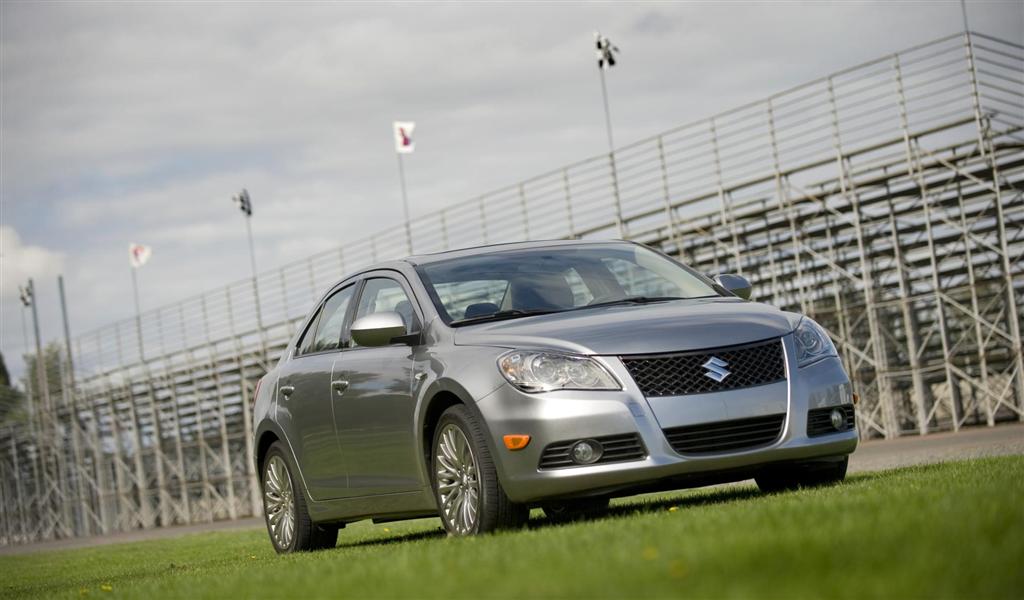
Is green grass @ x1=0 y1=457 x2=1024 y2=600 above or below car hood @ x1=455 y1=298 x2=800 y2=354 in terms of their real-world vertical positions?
Answer: below

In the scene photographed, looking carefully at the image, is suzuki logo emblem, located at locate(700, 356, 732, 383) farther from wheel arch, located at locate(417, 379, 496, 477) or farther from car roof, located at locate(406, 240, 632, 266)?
car roof, located at locate(406, 240, 632, 266)

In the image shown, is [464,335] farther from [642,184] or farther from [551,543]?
[642,184]

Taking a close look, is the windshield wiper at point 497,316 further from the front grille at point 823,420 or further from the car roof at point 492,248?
the front grille at point 823,420

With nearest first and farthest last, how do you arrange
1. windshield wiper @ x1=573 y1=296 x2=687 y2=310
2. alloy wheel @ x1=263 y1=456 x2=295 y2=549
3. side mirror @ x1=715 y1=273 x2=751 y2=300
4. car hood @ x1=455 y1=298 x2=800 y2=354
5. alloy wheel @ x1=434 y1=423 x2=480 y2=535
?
car hood @ x1=455 y1=298 x2=800 y2=354 → alloy wheel @ x1=434 y1=423 x2=480 y2=535 → windshield wiper @ x1=573 y1=296 x2=687 y2=310 → side mirror @ x1=715 y1=273 x2=751 y2=300 → alloy wheel @ x1=263 y1=456 x2=295 y2=549

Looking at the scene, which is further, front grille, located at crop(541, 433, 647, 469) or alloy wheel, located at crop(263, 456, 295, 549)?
alloy wheel, located at crop(263, 456, 295, 549)

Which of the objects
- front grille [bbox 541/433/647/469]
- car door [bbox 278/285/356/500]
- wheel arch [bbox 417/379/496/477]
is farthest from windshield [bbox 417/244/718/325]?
front grille [bbox 541/433/647/469]

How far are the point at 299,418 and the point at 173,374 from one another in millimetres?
33951

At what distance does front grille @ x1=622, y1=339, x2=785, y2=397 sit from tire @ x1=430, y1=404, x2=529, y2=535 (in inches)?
32.9

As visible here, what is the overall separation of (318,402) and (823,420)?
305cm

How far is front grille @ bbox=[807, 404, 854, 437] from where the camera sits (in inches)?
293

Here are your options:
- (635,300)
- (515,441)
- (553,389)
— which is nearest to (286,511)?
(635,300)

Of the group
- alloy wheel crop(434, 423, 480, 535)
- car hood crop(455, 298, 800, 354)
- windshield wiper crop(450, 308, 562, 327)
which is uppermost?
windshield wiper crop(450, 308, 562, 327)

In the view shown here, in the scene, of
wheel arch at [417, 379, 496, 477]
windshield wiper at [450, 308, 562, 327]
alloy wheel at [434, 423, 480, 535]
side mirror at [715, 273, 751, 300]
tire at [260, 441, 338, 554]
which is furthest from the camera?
tire at [260, 441, 338, 554]

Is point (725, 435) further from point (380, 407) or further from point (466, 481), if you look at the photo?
point (380, 407)
